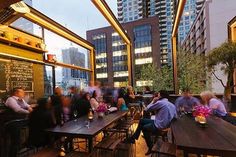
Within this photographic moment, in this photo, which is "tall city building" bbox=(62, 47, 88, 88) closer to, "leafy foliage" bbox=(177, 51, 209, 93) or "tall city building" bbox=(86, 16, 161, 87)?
"leafy foliage" bbox=(177, 51, 209, 93)

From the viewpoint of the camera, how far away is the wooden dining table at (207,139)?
214cm

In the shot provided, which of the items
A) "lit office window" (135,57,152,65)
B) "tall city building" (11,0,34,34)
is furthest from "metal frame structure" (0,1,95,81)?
"lit office window" (135,57,152,65)

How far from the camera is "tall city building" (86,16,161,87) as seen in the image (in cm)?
5266

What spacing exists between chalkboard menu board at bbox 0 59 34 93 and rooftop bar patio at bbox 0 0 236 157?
0.03 metres

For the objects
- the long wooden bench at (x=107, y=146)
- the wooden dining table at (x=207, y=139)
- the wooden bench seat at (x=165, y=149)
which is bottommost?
the long wooden bench at (x=107, y=146)

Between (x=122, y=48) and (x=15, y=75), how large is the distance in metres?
49.8

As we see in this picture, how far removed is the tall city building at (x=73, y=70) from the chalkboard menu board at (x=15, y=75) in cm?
136

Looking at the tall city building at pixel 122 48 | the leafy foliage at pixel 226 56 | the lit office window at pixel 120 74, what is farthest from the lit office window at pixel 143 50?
the leafy foliage at pixel 226 56

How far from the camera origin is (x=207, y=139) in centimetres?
247

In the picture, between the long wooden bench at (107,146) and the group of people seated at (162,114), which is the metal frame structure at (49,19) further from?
the long wooden bench at (107,146)

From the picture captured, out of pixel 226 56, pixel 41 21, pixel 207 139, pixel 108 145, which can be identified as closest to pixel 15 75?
pixel 41 21

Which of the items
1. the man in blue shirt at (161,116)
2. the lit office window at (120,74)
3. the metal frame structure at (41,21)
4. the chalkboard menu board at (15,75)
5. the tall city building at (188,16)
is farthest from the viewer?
the tall city building at (188,16)

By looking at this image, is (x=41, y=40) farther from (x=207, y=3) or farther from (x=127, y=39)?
(x=207, y=3)

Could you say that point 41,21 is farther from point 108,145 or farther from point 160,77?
point 160,77
